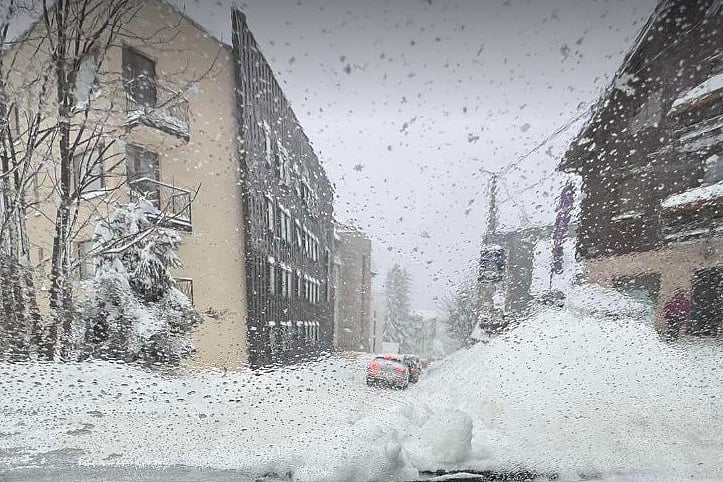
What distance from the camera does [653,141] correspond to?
3.82 feet

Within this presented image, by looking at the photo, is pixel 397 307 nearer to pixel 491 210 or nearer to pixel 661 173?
pixel 491 210

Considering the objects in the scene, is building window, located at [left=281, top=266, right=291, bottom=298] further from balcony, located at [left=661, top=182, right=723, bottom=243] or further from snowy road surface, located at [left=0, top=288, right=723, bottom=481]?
balcony, located at [left=661, top=182, right=723, bottom=243]

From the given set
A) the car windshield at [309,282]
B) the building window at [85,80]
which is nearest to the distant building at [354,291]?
the car windshield at [309,282]

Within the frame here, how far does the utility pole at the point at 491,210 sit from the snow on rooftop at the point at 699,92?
0.62 meters

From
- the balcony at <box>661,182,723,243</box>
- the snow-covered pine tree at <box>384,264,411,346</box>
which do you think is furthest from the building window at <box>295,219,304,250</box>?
the balcony at <box>661,182,723,243</box>

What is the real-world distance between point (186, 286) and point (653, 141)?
1.48 metres

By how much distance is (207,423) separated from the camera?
1082 mm

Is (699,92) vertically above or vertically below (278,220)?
above

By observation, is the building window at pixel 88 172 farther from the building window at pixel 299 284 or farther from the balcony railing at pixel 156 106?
the building window at pixel 299 284

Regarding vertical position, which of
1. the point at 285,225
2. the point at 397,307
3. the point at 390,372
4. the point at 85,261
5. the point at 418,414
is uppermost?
the point at 285,225

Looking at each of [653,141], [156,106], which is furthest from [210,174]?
[653,141]

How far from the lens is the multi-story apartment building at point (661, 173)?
1.12m

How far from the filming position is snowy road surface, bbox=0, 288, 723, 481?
1.03 m

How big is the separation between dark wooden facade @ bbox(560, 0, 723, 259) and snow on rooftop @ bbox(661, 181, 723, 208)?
0.04 feet
